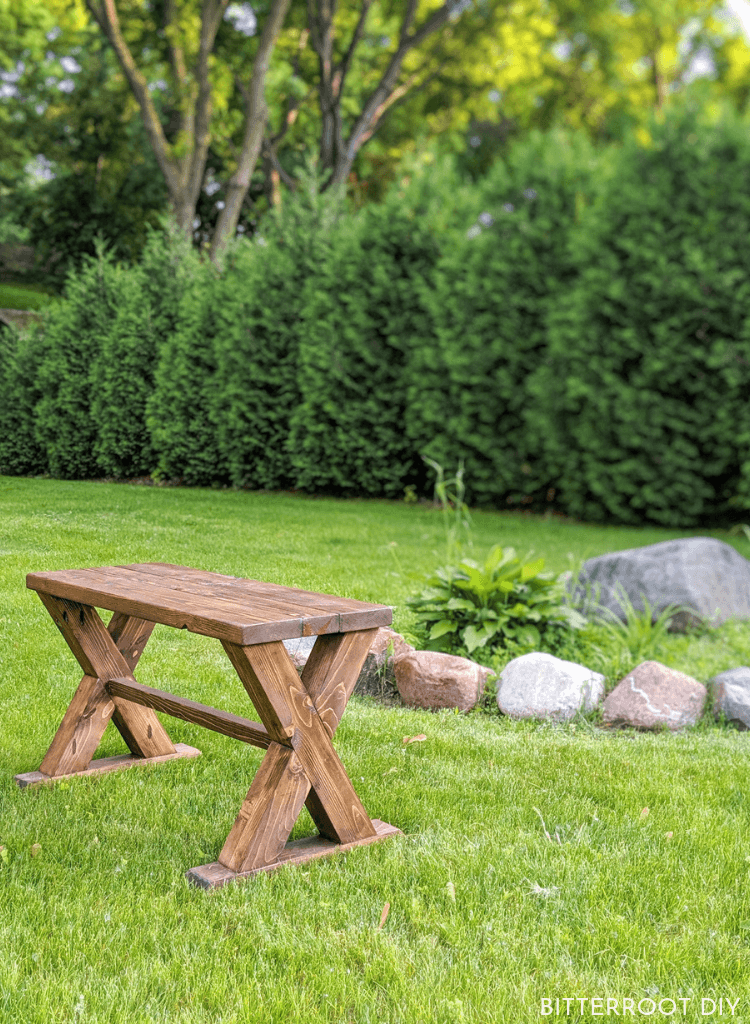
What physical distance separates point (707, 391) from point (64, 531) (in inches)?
225

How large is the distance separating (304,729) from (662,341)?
675 centimetres

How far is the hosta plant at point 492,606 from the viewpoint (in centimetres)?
457

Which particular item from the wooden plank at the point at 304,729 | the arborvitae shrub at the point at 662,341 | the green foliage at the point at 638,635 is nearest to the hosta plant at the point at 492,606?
the green foliage at the point at 638,635

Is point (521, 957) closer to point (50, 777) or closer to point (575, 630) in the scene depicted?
point (50, 777)

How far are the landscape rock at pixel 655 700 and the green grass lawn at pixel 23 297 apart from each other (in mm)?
8030

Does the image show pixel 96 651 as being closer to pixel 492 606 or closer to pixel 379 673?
pixel 379 673

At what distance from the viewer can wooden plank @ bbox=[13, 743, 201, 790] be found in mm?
3078

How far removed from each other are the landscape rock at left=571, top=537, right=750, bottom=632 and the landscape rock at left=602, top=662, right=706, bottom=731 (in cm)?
125

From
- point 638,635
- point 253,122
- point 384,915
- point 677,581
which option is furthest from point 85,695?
point 253,122

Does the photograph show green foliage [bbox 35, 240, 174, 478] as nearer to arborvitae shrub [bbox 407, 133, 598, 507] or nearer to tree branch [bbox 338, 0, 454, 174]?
arborvitae shrub [bbox 407, 133, 598, 507]

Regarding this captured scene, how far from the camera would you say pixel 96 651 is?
3119 mm

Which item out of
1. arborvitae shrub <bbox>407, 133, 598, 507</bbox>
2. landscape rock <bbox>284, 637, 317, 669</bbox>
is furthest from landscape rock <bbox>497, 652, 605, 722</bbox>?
arborvitae shrub <bbox>407, 133, 598, 507</bbox>

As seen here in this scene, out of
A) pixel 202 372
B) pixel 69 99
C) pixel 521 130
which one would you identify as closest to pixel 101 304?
pixel 202 372

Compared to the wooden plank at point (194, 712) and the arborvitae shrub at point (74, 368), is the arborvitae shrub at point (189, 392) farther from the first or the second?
the wooden plank at point (194, 712)
